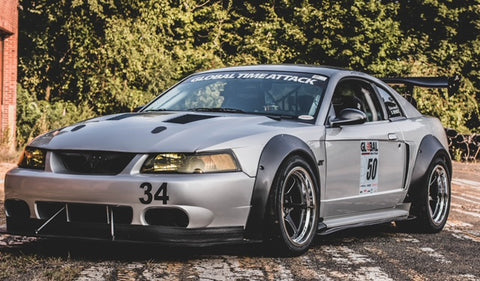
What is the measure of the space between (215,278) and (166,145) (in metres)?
0.97

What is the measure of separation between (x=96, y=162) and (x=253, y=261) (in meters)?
1.22

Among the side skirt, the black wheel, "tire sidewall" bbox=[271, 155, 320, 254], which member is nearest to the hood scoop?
"tire sidewall" bbox=[271, 155, 320, 254]

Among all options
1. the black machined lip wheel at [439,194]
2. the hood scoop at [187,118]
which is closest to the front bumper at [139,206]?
the hood scoop at [187,118]

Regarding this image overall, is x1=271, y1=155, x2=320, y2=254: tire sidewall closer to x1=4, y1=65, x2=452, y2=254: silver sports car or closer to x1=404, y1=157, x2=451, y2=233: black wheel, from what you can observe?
x1=4, y1=65, x2=452, y2=254: silver sports car

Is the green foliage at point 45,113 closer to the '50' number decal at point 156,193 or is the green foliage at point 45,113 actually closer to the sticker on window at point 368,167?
the sticker on window at point 368,167

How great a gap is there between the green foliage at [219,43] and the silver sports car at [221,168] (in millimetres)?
17721

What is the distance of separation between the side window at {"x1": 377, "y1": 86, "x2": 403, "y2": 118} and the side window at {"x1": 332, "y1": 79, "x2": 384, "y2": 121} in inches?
6.2

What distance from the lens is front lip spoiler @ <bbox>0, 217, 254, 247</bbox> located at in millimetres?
6094

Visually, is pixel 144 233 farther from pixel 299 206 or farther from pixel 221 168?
pixel 299 206

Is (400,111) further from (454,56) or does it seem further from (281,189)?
(454,56)

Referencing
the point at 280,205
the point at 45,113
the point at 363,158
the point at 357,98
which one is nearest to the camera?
the point at 280,205

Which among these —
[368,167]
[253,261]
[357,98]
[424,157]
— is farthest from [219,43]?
[253,261]

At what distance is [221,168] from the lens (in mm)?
6242

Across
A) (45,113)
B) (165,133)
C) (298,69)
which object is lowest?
(45,113)
